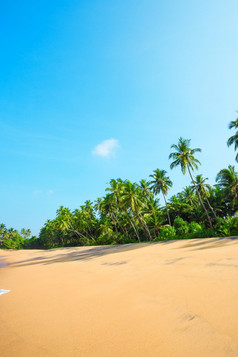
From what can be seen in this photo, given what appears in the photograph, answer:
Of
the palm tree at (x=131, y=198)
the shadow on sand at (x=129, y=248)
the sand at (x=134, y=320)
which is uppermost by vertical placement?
the palm tree at (x=131, y=198)

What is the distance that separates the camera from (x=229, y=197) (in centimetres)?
3200

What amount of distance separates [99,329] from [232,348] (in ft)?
5.47

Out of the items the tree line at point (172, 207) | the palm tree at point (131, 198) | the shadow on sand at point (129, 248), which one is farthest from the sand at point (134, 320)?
the palm tree at point (131, 198)

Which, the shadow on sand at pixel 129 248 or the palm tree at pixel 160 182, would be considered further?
the palm tree at pixel 160 182

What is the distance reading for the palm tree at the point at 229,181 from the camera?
2880 centimetres

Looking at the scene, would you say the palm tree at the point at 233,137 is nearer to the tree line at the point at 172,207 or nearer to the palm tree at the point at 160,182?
the tree line at the point at 172,207

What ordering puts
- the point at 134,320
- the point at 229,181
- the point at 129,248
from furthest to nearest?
the point at 229,181 → the point at 129,248 → the point at 134,320

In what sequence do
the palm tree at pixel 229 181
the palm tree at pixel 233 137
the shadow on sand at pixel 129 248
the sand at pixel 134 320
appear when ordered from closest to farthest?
1. the sand at pixel 134 320
2. the shadow on sand at pixel 129 248
3. the palm tree at pixel 233 137
4. the palm tree at pixel 229 181

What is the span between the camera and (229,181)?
29453 mm

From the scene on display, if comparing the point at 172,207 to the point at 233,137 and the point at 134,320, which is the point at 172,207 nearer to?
the point at 233,137

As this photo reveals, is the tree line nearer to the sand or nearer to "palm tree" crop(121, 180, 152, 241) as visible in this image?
"palm tree" crop(121, 180, 152, 241)

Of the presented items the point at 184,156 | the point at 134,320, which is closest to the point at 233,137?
the point at 184,156

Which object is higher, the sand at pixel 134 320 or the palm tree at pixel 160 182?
the palm tree at pixel 160 182

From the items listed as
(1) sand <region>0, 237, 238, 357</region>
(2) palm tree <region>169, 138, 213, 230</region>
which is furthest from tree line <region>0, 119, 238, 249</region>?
→ (1) sand <region>0, 237, 238, 357</region>
